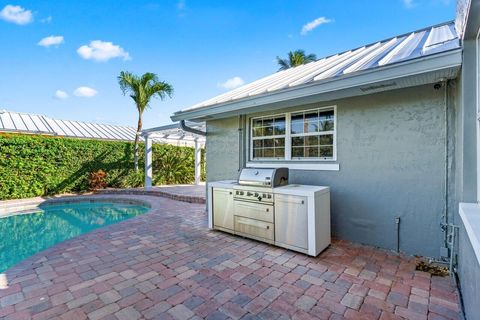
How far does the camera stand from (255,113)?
6.58 meters

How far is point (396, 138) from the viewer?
444 centimetres

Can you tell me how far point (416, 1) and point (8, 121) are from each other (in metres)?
21.4

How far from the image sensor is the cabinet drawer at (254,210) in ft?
15.7

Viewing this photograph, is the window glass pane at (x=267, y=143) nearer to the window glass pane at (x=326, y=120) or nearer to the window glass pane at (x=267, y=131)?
the window glass pane at (x=267, y=131)

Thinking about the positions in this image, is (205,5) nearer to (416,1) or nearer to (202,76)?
(202,76)

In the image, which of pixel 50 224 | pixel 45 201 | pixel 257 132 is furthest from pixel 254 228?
pixel 45 201

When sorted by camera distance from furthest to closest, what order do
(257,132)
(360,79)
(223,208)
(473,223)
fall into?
(257,132) < (223,208) < (360,79) < (473,223)

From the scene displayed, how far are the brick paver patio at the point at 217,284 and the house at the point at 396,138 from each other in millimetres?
636

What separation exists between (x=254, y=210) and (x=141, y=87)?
10.7 m

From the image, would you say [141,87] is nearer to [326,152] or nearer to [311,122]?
[311,122]

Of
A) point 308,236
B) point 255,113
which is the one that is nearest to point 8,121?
point 255,113

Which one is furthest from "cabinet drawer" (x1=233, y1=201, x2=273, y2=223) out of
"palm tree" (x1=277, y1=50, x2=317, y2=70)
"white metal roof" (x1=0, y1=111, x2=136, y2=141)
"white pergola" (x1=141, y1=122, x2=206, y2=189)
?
"palm tree" (x1=277, y1=50, x2=317, y2=70)

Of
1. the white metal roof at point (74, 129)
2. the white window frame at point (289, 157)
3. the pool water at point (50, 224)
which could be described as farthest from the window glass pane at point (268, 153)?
the white metal roof at point (74, 129)

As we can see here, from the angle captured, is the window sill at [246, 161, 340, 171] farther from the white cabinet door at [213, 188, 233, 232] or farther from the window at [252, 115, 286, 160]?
the white cabinet door at [213, 188, 233, 232]
